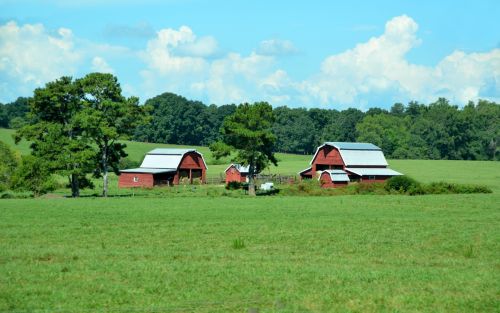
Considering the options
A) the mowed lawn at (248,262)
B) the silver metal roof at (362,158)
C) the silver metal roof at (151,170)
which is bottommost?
the mowed lawn at (248,262)

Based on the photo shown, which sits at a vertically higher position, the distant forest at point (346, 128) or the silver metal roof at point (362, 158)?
the distant forest at point (346, 128)

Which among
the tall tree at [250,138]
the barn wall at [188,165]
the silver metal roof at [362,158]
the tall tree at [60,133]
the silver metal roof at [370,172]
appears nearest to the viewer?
the tall tree at [60,133]

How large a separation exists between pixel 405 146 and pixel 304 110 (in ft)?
140

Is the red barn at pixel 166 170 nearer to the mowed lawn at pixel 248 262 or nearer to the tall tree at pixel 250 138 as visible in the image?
the tall tree at pixel 250 138

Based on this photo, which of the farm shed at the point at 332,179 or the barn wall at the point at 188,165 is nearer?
the farm shed at the point at 332,179

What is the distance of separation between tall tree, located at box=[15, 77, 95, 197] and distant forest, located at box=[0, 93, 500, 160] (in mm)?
91873

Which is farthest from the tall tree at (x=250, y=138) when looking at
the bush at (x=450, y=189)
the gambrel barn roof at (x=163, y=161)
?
the gambrel barn roof at (x=163, y=161)

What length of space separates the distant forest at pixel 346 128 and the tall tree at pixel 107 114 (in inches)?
3523

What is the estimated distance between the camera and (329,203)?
171 feet

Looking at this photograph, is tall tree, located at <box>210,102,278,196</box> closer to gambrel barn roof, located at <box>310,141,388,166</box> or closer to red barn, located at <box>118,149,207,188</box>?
gambrel barn roof, located at <box>310,141,388,166</box>

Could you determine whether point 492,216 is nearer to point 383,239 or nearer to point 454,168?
point 383,239

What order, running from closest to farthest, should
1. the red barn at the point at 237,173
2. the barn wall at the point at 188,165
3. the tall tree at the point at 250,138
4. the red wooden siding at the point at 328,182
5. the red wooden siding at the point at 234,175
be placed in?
the tall tree at the point at 250,138, the red wooden siding at the point at 328,182, the red barn at the point at 237,173, the red wooden siding at the point at 234,175, the barn wall at the point at 188,165

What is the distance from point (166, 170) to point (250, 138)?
23.8 metres

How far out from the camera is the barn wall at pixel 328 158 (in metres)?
91.2
